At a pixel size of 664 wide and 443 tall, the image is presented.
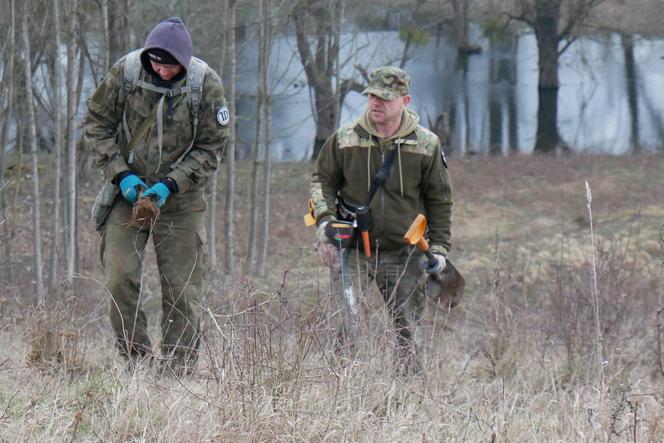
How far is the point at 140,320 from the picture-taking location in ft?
15.0

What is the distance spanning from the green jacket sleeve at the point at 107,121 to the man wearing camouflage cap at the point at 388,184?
107 cm

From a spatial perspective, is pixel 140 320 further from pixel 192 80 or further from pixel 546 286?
pixel 546 286

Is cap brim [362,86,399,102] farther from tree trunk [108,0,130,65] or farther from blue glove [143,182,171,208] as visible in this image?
tree trunk [108,0,130,65]

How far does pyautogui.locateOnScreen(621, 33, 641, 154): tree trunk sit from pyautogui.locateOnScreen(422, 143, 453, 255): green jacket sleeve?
68.5ft

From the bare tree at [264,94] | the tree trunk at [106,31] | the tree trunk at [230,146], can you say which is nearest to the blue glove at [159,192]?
the tree trunk at [106,31]

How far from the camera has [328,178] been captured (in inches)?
198

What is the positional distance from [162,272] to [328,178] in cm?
102

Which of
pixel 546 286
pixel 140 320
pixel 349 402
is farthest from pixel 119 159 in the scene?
pixel 546 286

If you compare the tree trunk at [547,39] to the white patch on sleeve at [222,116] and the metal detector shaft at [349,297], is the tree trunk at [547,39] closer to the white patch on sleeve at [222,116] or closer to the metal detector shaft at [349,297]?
the metal detector shaft at [349,297]

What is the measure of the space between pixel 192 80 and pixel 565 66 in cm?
3276

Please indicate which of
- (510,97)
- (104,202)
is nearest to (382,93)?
(104,202)

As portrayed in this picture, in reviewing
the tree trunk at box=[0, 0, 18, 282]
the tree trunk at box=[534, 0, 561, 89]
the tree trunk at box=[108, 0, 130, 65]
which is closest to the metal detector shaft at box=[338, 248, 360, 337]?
the tree trunk at box=[0, 0, 18, 282]

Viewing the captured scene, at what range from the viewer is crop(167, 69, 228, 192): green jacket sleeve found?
14.8 ft

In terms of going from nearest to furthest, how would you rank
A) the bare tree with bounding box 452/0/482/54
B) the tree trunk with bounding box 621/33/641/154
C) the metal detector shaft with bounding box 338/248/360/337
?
the metal detector shaft with bounding box 338/248/360/337 → the tree trunk with bounding box 621/33/641/154 → the bare tree with bounding box 452/0/482/54
